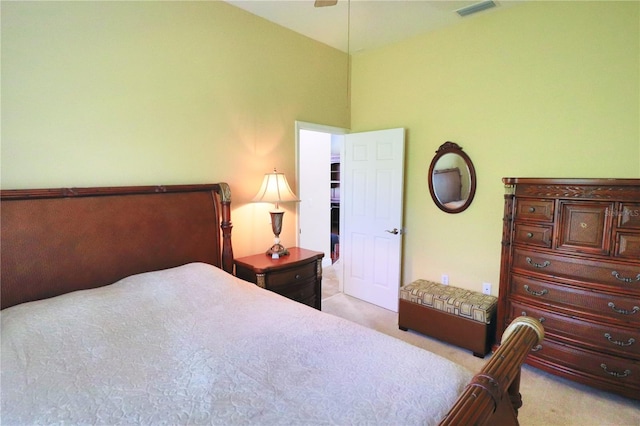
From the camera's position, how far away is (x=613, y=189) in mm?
2168

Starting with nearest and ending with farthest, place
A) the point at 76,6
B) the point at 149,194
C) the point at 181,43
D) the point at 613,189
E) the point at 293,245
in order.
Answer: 1. the point at 76,6
2. the point at 613,189
3. the point at 149,194
4. the point at 181,43
5. the point at 293,245

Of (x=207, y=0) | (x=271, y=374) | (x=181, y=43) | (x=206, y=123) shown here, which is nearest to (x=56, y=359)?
(x=271, y=374)

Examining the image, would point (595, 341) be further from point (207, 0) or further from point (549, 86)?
point (207, 0)

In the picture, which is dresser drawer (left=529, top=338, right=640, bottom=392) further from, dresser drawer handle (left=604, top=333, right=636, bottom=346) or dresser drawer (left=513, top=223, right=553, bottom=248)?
dresser drawer (left=513, top=223, right=553, bottom=248)

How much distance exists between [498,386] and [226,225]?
7.10 ft

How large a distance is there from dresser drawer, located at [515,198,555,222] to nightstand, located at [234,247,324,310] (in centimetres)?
164

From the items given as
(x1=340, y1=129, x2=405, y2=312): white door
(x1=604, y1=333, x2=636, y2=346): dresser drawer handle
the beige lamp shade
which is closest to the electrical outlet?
(x1=340, y1=129, x2=405, y2=312): white door

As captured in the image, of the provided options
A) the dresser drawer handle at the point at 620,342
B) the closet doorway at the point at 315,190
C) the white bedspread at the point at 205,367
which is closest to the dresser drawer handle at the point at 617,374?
the dresser drawer handle at the point at 620,342

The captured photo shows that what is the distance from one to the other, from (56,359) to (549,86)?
3.57 meters

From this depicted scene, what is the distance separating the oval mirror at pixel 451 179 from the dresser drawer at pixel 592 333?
3.64 feet

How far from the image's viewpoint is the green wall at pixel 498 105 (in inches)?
98.2

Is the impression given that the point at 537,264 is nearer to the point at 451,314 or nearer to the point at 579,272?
the point at 579,272

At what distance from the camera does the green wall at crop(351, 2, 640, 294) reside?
2.49 meters

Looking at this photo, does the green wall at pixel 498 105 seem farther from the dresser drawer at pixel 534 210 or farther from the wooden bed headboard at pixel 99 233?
the wooden bed headboard at pixel 99 233
